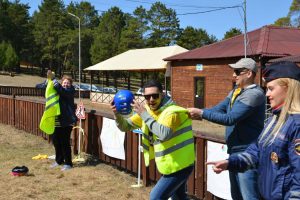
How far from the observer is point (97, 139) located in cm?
927

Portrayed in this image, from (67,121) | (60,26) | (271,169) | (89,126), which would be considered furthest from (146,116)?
(60,26)

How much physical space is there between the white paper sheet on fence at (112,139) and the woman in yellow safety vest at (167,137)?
3.81 metres

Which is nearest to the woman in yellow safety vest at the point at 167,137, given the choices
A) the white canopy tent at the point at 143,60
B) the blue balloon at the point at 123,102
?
the blue balloon at the point at 123,102

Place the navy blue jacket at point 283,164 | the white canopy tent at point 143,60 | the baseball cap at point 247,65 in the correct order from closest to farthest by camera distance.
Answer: the navy blue jacket at point 283,164
the baseball cap at point 247,65
the white canopy tent at point 143,60

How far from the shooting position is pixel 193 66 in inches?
1065

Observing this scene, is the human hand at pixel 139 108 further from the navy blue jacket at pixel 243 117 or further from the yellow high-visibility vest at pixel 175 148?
the navy blue jacket at pixel 243 117

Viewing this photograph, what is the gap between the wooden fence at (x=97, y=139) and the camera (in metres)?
6.22

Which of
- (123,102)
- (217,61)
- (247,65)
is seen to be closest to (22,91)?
(217,61)

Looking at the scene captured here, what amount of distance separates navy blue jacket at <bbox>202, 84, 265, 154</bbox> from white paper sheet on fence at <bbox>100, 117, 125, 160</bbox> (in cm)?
421

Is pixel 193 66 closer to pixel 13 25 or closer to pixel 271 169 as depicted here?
pixel 271 169

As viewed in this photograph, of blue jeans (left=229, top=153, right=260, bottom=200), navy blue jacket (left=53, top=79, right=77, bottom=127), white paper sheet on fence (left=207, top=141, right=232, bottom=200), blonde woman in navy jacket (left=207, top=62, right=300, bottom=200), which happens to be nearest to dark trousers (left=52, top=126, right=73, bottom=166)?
navy blue jacket (left=53, top=79, right=77, bottom=127)

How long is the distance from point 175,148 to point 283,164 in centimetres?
183

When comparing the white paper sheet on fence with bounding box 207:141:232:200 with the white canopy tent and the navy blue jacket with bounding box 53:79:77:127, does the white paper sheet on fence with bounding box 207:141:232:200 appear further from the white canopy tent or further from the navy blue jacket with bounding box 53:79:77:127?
the white canopy tent

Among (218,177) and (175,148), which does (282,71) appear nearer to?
Result: (175,148)
